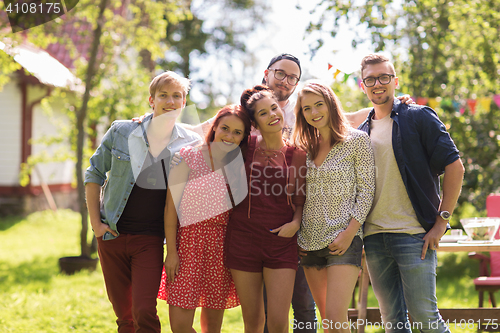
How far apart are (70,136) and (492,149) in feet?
24.3

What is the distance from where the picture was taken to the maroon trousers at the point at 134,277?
8.91 ft

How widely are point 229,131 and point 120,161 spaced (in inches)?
29.9

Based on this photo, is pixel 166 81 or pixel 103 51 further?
Result: pixel 103 51

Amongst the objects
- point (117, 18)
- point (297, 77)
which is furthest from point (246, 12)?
point (297, 77)

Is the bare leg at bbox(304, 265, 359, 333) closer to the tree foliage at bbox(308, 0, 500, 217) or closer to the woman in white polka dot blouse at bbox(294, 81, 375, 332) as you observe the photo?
the woman in white polka dot blouse at bbox(294, 81, 375, 332)

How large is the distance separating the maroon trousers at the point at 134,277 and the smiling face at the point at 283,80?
52.7 inches

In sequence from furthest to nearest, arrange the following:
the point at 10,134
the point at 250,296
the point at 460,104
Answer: the point at 10,134
the point at 460,104
the point at 250,296

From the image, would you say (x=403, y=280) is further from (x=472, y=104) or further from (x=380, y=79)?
(x=472, y=104)

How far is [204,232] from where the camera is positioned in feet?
9.19

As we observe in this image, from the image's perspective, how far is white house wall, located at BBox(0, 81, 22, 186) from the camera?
11.0 metres

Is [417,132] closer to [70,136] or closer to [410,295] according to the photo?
[410,295]

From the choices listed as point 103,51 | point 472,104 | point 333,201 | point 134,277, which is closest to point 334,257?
point 333,201

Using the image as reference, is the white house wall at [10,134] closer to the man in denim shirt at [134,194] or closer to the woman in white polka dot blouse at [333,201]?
the man in denim shirt at [134,194]

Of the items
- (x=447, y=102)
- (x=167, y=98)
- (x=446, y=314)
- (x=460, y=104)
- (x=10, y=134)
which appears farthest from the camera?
(x=10, y=134)
